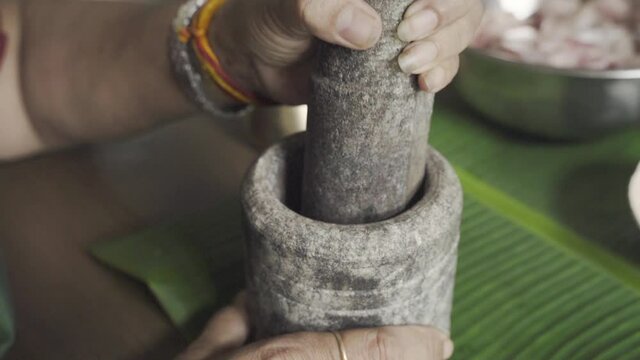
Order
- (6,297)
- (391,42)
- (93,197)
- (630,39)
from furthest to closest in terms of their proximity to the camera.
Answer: (630,39) < (93,197) < (6,297) < (391,42)

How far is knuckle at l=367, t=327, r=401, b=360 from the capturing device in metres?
0.60

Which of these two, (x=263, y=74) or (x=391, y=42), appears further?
(x=263, y=74)

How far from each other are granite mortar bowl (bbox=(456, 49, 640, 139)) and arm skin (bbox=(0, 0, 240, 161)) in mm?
418

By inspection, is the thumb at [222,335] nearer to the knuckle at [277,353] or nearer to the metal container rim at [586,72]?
the knuckle at [277,353]

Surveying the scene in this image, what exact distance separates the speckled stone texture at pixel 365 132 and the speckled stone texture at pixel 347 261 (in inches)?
1.3

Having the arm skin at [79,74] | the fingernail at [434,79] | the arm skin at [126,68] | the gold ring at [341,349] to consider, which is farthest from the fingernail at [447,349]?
the arm skin at [79,74]

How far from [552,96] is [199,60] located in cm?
47

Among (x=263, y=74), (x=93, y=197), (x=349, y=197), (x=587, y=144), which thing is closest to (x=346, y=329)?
(x=349, y=197)

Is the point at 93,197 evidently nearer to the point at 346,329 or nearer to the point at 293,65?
the point at 293,65

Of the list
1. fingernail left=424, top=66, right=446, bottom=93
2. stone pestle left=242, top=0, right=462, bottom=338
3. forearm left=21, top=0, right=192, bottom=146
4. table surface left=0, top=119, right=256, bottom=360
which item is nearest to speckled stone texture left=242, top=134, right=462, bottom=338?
stone pestle left=242, top=0, right=462, bottom=338

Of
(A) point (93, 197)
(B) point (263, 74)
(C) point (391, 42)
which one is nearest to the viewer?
(C) point (391, 42)

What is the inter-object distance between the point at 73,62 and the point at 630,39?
0.84 meters

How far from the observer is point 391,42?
1.74ft

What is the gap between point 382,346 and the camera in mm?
600
